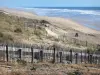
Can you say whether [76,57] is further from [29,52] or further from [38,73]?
[38,73]

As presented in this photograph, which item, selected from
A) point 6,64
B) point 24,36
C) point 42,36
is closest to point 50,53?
point 6,64

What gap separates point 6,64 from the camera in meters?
16.3

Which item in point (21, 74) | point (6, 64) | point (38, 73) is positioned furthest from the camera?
point (6, 64)

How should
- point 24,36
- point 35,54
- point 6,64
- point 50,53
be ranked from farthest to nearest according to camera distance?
point 24,36, point 50,53, point 35,54, point 6,64

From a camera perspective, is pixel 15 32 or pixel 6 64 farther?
pixel 15 32

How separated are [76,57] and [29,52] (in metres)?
3.15

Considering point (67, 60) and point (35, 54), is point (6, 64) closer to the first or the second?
point (35, 54)

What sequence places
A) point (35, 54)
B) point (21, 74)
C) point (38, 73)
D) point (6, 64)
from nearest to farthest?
point (21, 74) < point (38, 73) < point (6, 64) < point (35, 54)

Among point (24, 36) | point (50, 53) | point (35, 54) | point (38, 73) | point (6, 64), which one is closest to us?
point (38, 73)

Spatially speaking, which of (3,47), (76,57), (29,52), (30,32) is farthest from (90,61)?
(30,32)

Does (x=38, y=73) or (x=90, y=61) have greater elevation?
(x=38, y=73)

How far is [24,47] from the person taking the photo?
917 inches

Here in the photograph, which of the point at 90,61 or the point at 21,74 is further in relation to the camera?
the point at 90,61

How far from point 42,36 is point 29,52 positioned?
14675mm
